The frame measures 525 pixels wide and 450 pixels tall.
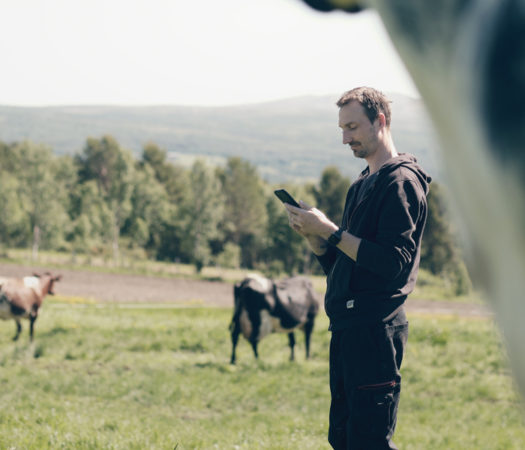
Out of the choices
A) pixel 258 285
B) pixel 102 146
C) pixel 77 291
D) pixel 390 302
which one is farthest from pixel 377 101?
pixel 102 146

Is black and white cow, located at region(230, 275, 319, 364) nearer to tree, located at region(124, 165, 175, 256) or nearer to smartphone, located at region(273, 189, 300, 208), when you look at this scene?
smartphone, located at region(273, 189, 300, 208)

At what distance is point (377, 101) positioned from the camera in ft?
11.4

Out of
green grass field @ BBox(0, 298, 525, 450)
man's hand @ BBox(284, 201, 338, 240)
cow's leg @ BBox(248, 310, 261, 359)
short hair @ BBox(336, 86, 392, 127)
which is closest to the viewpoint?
man's hand @ BBox(284, 201, 338, 240)

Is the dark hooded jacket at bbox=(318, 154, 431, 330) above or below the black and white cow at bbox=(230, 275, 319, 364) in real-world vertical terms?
above

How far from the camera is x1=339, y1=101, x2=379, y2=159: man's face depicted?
11.3 ft

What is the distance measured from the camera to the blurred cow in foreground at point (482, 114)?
1.91 feet

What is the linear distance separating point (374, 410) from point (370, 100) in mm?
1591

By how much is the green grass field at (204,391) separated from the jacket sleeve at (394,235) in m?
0.67

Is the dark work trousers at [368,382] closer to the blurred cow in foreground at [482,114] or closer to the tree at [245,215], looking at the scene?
the blurred cow in foreground at [482,114]

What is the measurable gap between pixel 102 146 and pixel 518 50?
Result: 11095 cm

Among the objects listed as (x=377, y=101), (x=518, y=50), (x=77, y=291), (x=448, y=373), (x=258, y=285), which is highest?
(x=377, y=101)

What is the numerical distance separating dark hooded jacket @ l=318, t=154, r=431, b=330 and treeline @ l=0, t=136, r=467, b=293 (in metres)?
54.1

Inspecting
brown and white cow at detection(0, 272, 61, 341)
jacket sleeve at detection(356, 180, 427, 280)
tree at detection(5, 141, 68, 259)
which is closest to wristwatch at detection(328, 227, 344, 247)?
jacket sleeve at detection(356, 180, 427, 280)

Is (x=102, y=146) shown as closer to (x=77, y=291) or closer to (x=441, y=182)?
(x=77, y=291)
